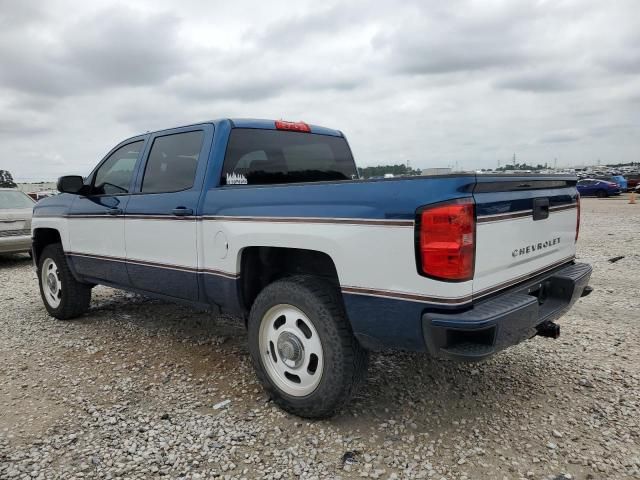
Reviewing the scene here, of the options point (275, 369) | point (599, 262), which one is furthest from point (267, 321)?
Result: point (599, 262)

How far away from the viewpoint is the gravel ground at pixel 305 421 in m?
2.67

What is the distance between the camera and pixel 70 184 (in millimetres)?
4730

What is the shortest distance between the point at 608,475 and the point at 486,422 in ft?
2.33

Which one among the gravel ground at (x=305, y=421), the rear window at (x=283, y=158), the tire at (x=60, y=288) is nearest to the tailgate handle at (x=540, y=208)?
the gravel ground at (x=305, y=421)

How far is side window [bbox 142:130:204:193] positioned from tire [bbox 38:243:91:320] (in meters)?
1.87

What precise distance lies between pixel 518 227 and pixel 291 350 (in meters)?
1.59

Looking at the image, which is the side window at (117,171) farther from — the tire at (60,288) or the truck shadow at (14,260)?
the truck shadow at (14,260)

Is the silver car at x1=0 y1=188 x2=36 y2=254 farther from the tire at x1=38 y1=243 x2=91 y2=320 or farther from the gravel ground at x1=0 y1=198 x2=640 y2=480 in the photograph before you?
the gravel ground at x1=0 y1=198 x2=640 y2=480

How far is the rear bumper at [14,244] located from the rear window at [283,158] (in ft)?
24.6

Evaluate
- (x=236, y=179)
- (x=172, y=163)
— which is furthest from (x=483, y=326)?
(x=172, y=163)

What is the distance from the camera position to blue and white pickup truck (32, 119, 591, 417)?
245 centimetres

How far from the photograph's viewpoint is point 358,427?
9.98 ft

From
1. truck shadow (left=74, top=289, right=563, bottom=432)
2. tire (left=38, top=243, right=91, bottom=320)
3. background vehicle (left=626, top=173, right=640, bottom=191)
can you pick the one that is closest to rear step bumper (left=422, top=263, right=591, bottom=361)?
truck shadow (left=74, top=289, right=563, bottom=432)

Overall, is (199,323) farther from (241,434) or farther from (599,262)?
(599,262)
